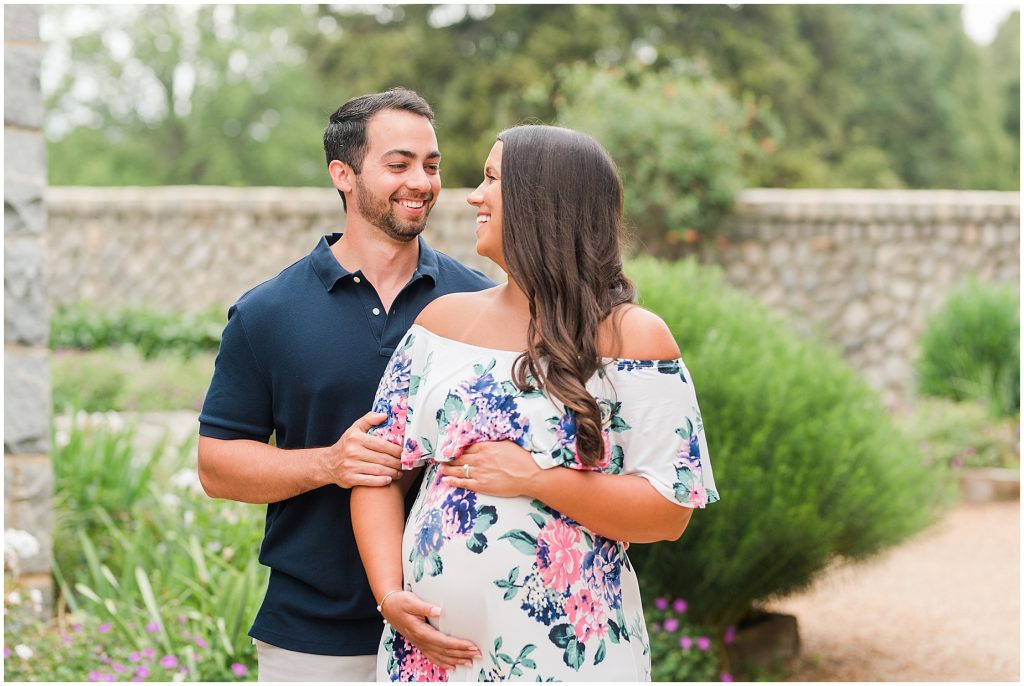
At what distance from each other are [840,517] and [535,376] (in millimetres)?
2909

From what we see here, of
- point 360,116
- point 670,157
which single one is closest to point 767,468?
point 360,116

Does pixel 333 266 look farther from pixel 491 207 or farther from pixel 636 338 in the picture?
pixel 636 338

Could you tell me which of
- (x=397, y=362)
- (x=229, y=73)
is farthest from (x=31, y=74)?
(x=229, y=73)

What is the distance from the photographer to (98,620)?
411cm

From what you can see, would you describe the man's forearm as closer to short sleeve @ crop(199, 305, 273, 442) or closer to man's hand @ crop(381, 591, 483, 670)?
short sleeve @ crop(199, 305, 273, 442)

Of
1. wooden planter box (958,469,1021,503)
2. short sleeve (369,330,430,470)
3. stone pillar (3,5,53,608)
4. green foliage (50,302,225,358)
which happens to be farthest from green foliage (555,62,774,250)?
short sleeve (369,330,430,470)

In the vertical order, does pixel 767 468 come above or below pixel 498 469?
below

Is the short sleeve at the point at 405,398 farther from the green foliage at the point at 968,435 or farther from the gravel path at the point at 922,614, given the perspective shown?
the green foliage at the point at 968,435

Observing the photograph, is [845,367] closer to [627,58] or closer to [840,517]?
[840,517]

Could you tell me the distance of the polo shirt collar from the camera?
2.36 metres

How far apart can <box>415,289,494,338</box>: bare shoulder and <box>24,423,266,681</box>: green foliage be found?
6.69ft

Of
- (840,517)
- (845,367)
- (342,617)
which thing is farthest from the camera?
(845,367)

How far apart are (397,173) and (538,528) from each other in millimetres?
884

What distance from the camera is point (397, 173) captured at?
2.33 metres
